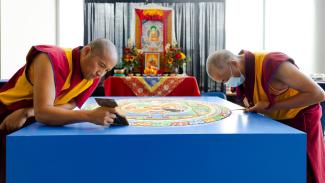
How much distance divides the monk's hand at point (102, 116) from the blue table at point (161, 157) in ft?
0.39

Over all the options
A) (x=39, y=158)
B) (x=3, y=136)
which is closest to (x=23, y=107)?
(x=3, y=136)

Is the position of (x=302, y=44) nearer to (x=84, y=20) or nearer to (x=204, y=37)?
(x=204, y=37)

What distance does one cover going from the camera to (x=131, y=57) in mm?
5059

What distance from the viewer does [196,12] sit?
565 centimetres

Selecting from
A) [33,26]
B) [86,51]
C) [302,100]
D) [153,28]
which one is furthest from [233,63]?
[153,28]

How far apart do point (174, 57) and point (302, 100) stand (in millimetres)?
3733

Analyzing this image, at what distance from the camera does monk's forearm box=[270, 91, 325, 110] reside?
1.50 m

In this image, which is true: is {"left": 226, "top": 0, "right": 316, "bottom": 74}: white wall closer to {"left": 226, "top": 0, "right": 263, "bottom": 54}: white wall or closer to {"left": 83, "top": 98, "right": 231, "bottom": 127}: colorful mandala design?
{"left": 226, "top": 0, "right": 263, "bottom": 54}: white wall

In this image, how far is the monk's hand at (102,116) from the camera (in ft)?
3.75

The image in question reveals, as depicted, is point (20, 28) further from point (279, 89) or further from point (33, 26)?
point (279, 89)

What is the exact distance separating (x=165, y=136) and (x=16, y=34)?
10.8 feet

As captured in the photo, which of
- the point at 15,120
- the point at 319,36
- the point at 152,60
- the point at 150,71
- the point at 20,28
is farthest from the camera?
the point at 152,60

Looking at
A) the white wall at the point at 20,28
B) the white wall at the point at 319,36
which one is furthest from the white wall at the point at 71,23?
the white wall at the point at 319,36

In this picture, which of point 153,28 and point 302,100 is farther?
point 153,28
